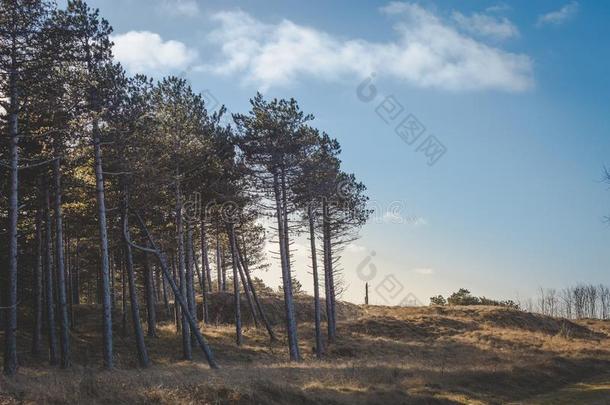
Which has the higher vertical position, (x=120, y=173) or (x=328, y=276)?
(x=120, y=173)

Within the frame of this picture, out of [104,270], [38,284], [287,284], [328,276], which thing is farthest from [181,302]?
[328,276]

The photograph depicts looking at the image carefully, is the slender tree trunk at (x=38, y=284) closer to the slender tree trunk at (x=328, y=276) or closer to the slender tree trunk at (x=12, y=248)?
the slender tree trunk at (x=12, y=248)

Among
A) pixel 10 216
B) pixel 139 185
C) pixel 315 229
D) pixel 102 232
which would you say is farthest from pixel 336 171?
pixel 10 216

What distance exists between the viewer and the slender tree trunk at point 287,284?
24.5 meters

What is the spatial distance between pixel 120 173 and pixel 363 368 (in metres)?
10.8

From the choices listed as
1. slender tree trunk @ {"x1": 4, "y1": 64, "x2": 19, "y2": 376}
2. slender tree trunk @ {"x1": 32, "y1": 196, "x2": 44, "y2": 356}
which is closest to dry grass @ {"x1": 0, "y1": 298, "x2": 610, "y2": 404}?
slender tree trunk @ {"x1": 4, "y1": 64, "x2": 19, "y2": 376}

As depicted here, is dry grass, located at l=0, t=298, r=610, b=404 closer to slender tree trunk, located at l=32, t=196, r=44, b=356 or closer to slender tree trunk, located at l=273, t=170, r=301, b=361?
slender tree trunk, located at l=273, t=170, r=301, b=361

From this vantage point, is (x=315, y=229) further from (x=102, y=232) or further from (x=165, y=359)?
(x=102, y=232)

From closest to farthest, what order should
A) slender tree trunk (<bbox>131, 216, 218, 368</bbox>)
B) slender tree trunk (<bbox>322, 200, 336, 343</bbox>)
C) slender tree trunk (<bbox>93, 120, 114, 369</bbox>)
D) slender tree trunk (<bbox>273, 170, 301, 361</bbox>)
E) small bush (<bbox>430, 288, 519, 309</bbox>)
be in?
slender tree trunk (<bbox>93, 120, 114, 369</bbox>), slender tree trunk (<bbox>131, 216, 218, 368</bbox>), slender tree trunk (<bbox>273, 170, 301, 361</bbox>), slender tree trunk (<bbox>322, 200, 336, 343</bbox>), small bush (<bbox>430, 288, 519, 309</bbox>)

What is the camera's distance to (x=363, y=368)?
698 inches

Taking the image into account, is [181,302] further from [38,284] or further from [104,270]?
[38,284]

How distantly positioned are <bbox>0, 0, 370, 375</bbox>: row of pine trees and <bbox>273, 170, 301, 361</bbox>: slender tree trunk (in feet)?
0.18

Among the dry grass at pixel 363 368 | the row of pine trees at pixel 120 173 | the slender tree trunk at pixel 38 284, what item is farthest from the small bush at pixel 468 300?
the slender tree trunk at pixel 38 284

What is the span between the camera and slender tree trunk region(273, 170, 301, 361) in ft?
80.4
